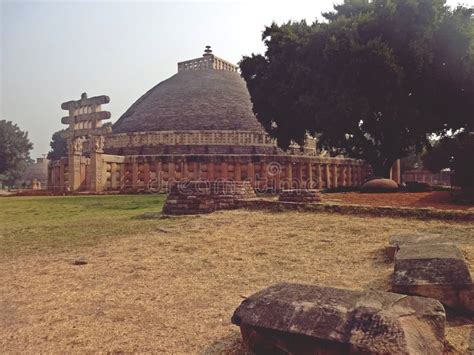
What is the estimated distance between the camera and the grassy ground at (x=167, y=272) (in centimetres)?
252

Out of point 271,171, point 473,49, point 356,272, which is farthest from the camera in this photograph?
point 271,171

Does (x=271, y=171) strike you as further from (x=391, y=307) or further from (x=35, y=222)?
(x=391, y=307)

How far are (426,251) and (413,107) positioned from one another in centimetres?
1429

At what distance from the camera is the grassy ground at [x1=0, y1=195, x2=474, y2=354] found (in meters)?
2.52

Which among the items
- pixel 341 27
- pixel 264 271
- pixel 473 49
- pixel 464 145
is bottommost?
pixel 264 271

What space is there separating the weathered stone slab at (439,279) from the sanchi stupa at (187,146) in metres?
16.1

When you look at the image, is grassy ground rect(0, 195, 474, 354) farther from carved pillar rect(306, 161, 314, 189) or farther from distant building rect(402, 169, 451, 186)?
distant building rect(402, 169, 451, 186)

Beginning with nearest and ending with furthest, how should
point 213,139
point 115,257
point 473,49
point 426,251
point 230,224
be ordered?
1. point 426,251
2. point 115,257
3. point 230,224
4. point 473,49
5. point 213,139

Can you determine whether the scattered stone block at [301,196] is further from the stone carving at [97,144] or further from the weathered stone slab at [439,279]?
the stone carving at [97,144]

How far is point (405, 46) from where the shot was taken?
1526cm

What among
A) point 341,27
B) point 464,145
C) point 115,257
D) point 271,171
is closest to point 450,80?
point 341,27

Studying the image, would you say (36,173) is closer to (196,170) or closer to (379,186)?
(196,170)

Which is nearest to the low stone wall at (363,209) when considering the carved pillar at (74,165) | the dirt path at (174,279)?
the dirt path at (174,279)
